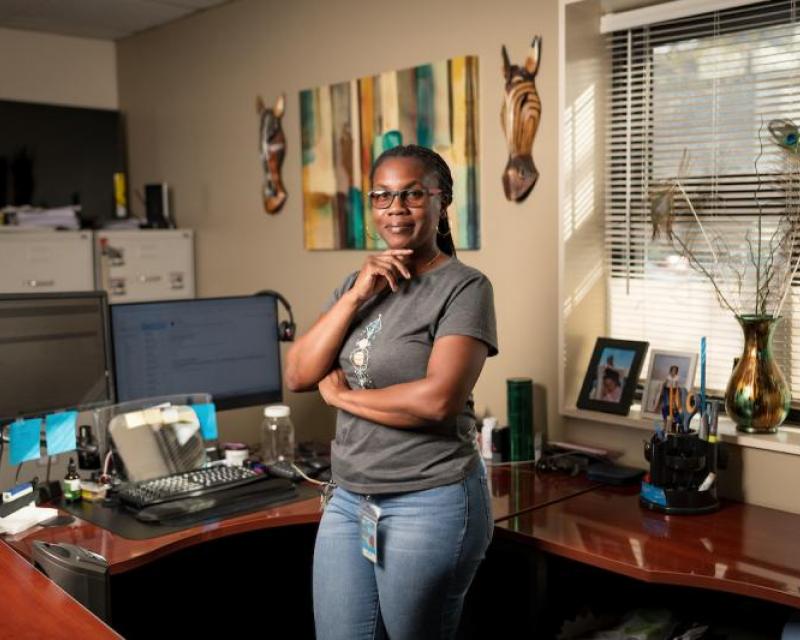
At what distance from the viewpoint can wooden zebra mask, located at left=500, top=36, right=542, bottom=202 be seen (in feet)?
9.61

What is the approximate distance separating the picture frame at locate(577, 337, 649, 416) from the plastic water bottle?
88 cm

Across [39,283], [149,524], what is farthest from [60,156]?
[149,524]

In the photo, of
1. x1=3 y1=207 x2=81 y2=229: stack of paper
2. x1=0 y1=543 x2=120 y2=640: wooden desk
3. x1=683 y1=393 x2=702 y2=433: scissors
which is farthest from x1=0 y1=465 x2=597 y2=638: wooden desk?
x1=3 y1=207 x2=81 y2=229: stack of paper

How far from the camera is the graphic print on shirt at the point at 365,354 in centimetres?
199

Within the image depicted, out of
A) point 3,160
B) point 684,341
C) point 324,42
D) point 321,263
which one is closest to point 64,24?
point 3,160

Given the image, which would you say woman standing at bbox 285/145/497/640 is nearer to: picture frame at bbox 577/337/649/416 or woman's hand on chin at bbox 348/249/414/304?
woman's hand on chin at bbox 348/249/414/304

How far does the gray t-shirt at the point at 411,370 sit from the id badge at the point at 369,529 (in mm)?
35

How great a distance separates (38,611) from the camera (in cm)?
167

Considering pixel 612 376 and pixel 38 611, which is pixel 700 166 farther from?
pixel 38 611

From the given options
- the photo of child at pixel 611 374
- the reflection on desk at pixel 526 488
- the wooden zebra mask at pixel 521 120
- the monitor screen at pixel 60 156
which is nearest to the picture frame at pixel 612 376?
the photo of child at pixel 611 374

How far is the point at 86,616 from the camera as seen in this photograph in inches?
64.6

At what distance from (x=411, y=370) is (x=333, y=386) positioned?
0.20m

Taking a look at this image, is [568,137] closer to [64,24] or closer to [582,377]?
[582,377]

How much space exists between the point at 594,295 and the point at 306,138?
138cm
